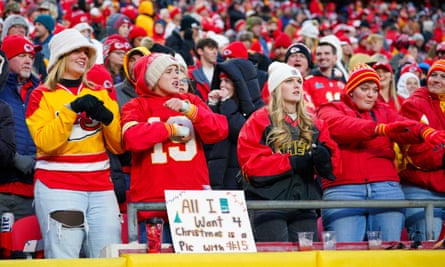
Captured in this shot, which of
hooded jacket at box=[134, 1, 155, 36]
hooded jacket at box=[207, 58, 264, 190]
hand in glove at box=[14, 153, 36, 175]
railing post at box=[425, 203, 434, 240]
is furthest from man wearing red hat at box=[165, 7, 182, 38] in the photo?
railing post at box=[425, 203, 434, 240]

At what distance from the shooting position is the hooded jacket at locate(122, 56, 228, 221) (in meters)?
7.41

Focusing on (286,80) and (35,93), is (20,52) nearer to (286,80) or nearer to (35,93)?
(35,93)

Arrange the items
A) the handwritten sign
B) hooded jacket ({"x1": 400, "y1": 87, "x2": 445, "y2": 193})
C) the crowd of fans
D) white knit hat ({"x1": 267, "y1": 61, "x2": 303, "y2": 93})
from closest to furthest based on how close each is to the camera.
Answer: the handwritten sign
the crowd of fans
white knit hat ({"x1": 267, "y1": 61, "x2": 303, "y2": 93})
hooded jacket ({"x1": 400, "y1": 87, "x2": 445, "y2": 193})

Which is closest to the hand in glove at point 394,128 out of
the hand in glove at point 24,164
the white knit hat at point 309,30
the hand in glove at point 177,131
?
the hand in glove at point 177,131

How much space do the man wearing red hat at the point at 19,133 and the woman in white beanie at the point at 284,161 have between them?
179 centimetres

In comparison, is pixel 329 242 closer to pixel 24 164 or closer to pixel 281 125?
pixel 281 125

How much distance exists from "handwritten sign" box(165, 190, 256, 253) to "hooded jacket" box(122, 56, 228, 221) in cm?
68

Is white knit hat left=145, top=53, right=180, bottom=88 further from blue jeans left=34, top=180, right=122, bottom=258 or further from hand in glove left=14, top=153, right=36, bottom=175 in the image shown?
hand in glove left=14, top=153, right=36, bottom=175

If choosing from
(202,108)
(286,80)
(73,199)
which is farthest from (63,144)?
(286,80)

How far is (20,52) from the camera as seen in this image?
9352 millimetres

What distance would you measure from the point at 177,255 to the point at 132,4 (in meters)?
16.7

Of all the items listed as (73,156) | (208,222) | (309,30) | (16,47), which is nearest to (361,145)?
(208,222)

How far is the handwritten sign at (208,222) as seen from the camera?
262 inches

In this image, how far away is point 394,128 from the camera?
7992 mm
